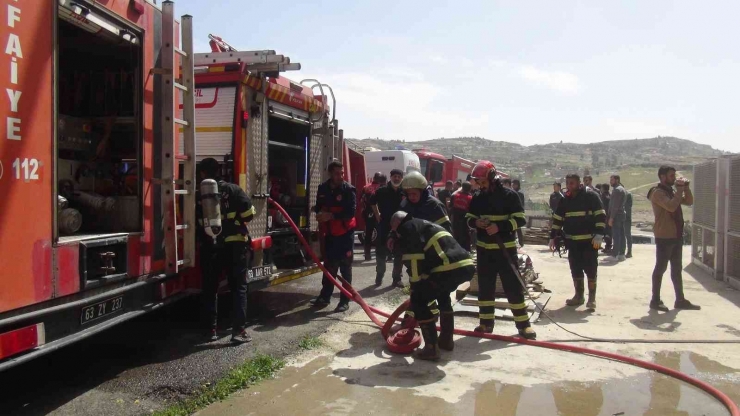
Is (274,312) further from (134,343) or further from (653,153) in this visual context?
(653,153)

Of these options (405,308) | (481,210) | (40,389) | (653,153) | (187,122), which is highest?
(653,153)

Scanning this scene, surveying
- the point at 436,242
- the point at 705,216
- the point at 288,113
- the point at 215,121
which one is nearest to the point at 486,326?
the point at 436,242

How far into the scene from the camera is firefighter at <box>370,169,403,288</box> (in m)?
7.93

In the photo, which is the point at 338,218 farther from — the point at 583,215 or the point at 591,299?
the point at 591,299

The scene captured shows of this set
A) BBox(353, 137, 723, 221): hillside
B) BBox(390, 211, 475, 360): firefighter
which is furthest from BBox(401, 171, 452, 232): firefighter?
BBox(353, 137, 723, 221): hillside

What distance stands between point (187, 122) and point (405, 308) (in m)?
2.60

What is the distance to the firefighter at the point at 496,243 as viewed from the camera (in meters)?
5.71

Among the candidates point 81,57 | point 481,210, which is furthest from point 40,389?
point 481,210

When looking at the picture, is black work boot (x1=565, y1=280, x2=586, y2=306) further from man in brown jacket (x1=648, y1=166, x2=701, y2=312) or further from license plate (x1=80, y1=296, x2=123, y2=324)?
license plate (x1=80, y1=296, x2=123, y2=324)

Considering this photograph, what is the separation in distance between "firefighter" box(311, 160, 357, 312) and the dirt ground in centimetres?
64

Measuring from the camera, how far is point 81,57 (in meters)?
4.79

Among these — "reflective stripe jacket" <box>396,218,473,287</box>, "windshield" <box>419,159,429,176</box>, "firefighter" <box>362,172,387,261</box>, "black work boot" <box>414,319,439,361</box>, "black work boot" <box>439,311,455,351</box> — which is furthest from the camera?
"windshield" <box>419,159,429,176</box>

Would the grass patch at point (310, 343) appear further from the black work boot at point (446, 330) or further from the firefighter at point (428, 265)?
the black work boot at point (446, 330)

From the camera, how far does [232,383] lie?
428cm
